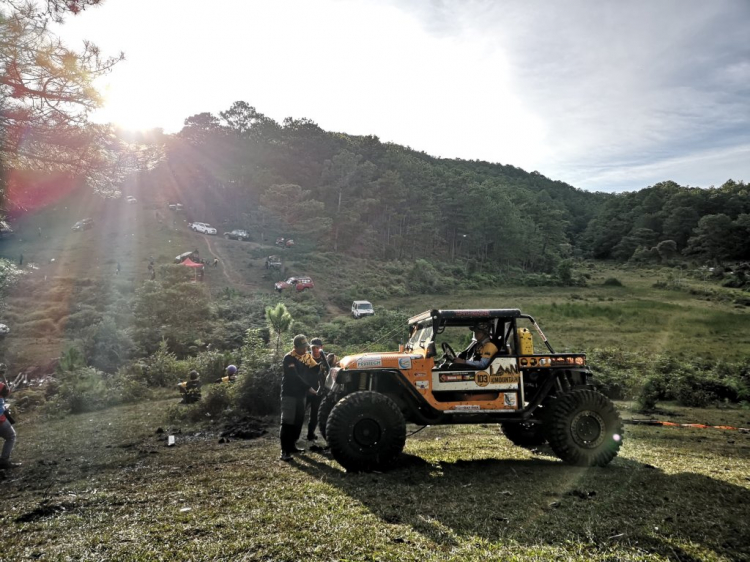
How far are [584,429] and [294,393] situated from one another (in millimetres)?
4808

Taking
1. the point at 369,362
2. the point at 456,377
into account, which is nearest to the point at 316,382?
the point at 369,362

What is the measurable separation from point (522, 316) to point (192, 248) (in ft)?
168

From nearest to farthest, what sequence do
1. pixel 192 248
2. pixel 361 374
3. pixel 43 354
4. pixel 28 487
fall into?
pixel 28 487
pixel 361 374
pixel 43 354
pixel 192 248

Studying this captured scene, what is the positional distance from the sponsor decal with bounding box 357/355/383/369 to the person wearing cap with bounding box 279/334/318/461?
1246 millimetres

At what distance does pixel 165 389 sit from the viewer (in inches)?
698

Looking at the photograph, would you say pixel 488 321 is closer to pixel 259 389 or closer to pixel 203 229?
pixel 259 389

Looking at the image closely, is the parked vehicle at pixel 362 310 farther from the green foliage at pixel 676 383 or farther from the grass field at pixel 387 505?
the grass field at pixel 387 505

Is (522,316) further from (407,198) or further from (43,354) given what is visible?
(407,198)

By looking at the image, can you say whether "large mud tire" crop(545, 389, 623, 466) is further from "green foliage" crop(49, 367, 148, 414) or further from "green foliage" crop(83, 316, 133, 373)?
"green foliage" crop(83, 316, 133, 373)

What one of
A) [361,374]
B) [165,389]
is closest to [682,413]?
[361,374]

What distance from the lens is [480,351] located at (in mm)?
7703

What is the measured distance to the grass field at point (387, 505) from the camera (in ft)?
13.6

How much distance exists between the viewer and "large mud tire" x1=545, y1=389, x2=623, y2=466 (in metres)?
7.03

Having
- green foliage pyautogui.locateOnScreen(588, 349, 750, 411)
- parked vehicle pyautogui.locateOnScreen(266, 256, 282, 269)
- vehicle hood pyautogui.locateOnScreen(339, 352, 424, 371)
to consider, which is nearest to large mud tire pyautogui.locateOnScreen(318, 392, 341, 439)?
vehicle hood pyautogui.locateOnScreen(339, 352, 424, 371)
